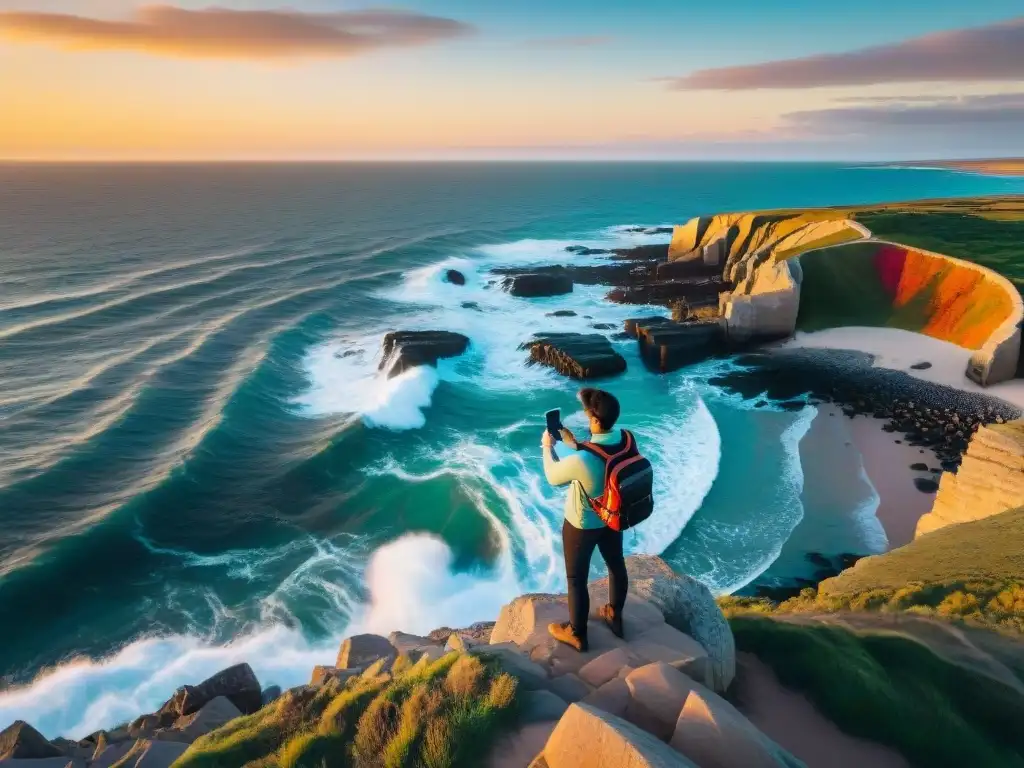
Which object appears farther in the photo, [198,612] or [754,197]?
[754,197]

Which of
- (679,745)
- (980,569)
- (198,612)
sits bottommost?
(198,612)

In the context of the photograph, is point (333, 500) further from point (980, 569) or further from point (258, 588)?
point (980, 569)

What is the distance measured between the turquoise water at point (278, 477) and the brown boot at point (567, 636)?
380 inches

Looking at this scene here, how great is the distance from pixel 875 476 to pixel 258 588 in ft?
70.3

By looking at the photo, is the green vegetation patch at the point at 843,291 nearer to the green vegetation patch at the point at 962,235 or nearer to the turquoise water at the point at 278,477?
the green vegetation patch at the point at 962,235

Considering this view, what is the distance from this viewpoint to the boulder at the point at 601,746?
12.2 ft

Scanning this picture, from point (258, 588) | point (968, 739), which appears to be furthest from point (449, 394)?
point (968, 739)

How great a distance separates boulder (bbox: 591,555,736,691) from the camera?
643 centimetres

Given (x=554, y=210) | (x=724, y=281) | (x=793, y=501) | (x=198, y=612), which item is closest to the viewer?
(x=198, y=612)

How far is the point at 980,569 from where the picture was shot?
35.1 ft

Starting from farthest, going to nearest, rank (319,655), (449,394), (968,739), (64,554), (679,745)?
(449,394) < (64,554) < (319,655) < (968,739) < (679,745)

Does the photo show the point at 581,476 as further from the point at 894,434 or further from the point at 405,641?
the point at 894,434

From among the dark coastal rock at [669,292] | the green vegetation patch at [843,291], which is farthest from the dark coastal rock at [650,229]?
the green vegetation patch at [843,291]

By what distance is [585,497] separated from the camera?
5145 millimetres
